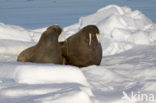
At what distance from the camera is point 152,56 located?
7.66 meters

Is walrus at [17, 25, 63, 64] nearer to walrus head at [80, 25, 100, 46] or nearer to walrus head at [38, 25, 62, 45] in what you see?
walrus head at [38, 25, 62, 45]

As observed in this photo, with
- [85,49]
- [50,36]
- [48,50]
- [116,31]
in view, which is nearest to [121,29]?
[116,31]

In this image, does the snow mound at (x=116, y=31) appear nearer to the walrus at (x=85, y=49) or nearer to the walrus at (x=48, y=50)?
the walrus at (x=85, y=49)

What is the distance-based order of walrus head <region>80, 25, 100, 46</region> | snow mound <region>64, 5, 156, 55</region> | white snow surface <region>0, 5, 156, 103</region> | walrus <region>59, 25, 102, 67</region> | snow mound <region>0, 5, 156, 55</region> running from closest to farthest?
white snow surface <region>0, 5, 156, 103</region> → walrus head <region>80, 25, 100, 46</region> → walrus <region>59, 25, 102, 67</region> → snow mound <region>0, 5, 156, 55</region> → snow mound <region>64, 5, 156, 55</region>

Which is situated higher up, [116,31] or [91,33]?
[91,33]

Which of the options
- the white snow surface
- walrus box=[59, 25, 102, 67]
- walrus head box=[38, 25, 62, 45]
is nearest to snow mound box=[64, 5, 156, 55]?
the white snow surface

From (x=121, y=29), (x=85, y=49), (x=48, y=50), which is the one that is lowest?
(x=121, y=29)

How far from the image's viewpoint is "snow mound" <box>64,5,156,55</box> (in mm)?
13548

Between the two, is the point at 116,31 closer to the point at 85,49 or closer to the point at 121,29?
the point at 121,29

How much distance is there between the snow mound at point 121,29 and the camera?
44.4 feet

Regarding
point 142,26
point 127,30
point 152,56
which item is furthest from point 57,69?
point 142,26

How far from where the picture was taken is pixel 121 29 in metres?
14.7

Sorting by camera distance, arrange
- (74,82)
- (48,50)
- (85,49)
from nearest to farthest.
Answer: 1. (74,82)
2. (48,50)
3. (85,49)

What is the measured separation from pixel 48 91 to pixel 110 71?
1.83 m
